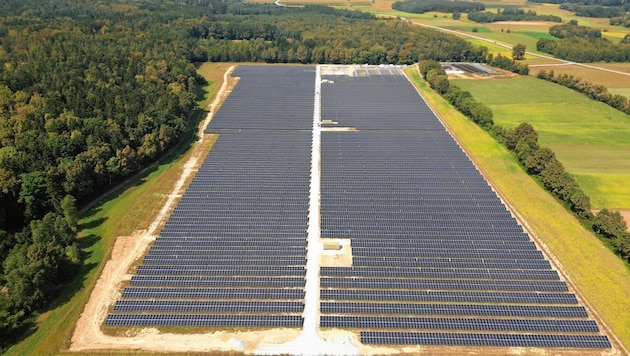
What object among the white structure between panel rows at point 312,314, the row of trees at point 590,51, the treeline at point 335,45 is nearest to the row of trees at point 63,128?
the treeline at point 335,45

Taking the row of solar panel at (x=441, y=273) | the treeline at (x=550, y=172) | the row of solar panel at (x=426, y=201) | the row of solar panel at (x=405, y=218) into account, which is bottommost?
the row of solar panel at (x=441, y=273)

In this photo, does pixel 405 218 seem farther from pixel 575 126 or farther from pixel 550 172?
pixel 575 126

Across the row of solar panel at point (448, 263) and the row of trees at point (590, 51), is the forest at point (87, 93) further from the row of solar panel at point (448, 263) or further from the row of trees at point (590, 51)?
the row of solar panel at point (448, 263)

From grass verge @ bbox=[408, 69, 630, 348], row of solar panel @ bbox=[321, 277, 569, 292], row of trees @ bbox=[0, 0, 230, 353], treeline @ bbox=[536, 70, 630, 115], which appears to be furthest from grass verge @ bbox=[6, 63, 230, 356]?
treeline @ bbox=[536, 70, 630, 115]

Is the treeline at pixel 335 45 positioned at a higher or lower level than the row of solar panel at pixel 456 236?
higher

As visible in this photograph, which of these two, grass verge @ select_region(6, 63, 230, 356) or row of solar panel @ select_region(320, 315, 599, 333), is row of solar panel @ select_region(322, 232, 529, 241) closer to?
row of solar panel @ select_region(320, 315, 599, 333)

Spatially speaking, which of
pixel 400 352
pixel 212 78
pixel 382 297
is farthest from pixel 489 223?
pixel 212 78
